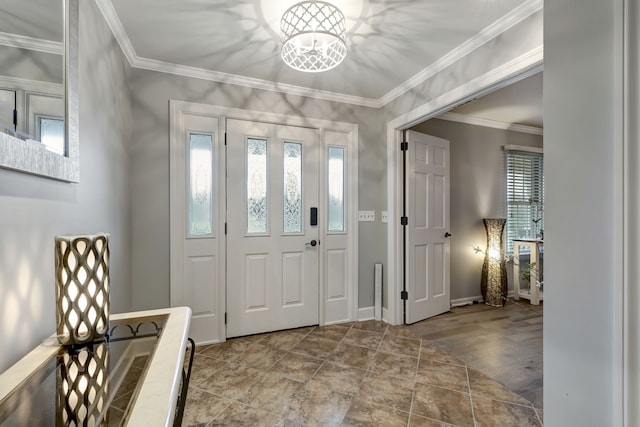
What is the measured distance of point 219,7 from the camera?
1.80 meters

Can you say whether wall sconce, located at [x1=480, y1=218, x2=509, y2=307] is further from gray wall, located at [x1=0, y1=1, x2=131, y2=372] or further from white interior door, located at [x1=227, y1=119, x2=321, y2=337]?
→ gray wall, located at [x1=0, y1=1, x2=131, y2=372]

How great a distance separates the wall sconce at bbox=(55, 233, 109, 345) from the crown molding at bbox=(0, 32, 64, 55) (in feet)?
1.80

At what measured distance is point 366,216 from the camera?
327 centimetres

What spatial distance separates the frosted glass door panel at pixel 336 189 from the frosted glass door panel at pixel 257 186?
692 millimetres

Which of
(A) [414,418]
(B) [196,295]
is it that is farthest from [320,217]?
(A) [414,418]

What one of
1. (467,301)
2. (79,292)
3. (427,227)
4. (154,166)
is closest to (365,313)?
(427,227)

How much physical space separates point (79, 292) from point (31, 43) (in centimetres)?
77

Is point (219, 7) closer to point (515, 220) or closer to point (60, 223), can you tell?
point (60, 223)

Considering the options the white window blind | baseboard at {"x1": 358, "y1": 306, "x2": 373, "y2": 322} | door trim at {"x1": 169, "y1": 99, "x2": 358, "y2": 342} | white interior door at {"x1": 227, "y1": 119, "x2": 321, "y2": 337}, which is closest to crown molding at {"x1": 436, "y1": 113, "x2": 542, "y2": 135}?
the white window blind

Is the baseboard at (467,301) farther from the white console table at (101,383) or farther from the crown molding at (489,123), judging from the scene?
the white console table at (101,383)

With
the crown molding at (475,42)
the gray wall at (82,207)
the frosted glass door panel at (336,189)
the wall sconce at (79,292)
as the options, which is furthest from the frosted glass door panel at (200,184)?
the crown molding at (475,42)

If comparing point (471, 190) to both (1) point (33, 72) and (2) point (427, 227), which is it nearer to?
(2) point (427, 227)

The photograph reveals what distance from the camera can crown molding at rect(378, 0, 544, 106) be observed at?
5.80 feet

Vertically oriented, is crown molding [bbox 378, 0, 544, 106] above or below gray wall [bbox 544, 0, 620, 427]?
above
